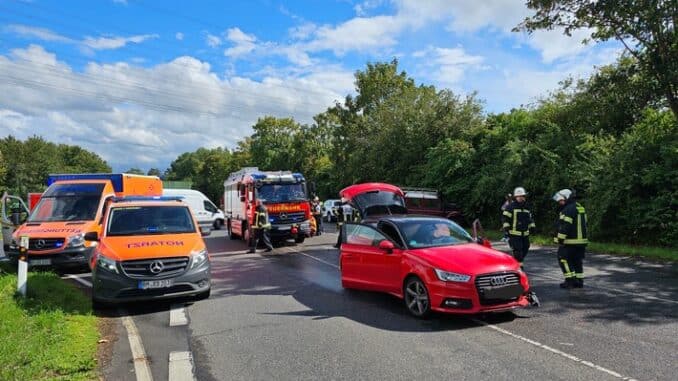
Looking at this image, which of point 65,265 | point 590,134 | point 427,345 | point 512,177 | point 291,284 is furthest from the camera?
point 512,177

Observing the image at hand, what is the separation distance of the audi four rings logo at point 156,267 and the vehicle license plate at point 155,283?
0.57 ft

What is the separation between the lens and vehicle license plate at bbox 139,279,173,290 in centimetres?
810

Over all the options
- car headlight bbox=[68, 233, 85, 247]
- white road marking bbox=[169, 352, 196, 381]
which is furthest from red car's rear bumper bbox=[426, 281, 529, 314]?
car headlight bbox=[68, 233, 85, 247]

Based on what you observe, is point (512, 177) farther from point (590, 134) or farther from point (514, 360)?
point (514, 360)

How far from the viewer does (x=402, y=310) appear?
8.02 meters

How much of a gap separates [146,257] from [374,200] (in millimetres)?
10572

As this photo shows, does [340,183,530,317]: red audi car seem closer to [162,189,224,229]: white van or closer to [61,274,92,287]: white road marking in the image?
[61,274,92,287]: white road marking

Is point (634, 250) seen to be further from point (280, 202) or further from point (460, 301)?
point (280, 202)

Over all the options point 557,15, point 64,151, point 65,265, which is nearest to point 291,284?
point 65,265

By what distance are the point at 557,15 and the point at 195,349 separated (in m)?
16.7

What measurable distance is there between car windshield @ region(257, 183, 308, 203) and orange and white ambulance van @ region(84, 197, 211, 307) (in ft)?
30.0

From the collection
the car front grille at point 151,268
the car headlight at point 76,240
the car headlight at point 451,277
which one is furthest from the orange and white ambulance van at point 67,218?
the car headlight at point 451,277

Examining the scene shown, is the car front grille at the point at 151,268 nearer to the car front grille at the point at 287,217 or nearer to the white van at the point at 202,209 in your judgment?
the car front grille at the point at 287,217

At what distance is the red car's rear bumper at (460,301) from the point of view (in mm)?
6926
